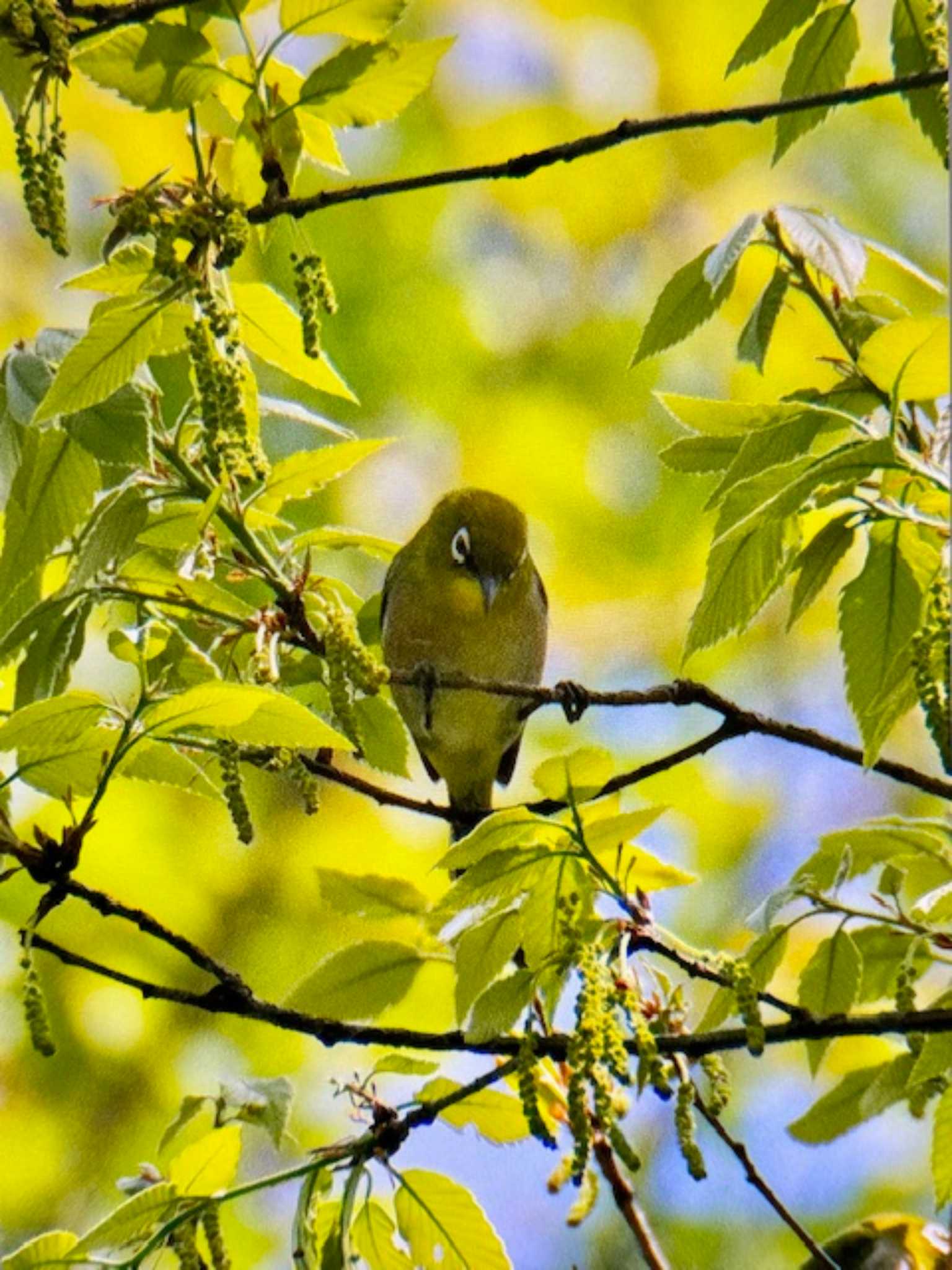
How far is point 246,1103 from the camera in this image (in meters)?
2.02

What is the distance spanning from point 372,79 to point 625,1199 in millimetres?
1410

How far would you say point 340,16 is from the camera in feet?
5.92

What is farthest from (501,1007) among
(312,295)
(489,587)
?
(489,587)

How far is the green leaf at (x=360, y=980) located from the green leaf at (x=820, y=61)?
1.10 metres

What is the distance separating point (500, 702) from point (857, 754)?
2.26m

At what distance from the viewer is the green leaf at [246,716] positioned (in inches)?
65.1

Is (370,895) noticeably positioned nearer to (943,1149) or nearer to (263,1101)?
(263,1101)

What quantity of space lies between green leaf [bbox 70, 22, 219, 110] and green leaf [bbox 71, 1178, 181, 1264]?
119cm

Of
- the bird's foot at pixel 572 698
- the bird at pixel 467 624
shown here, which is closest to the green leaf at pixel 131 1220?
the bird's foot at pixel 572 698

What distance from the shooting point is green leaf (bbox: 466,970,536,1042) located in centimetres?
186

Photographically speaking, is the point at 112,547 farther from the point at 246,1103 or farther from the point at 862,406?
the point at 862,406

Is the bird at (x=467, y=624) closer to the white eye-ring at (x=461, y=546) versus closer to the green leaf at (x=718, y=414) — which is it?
the white eye-ring at (x=461, y=546)

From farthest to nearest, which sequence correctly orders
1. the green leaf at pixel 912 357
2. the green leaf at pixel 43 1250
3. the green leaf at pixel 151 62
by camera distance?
the green leaf at pixel 43 1250 → the green leaf at pixel 151 62 → the green leaf at pixel 912 357

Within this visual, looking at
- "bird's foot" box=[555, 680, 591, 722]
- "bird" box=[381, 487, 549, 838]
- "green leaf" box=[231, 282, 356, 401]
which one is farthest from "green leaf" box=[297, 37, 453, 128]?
"bird" box=[381, 487, 549, 838]
